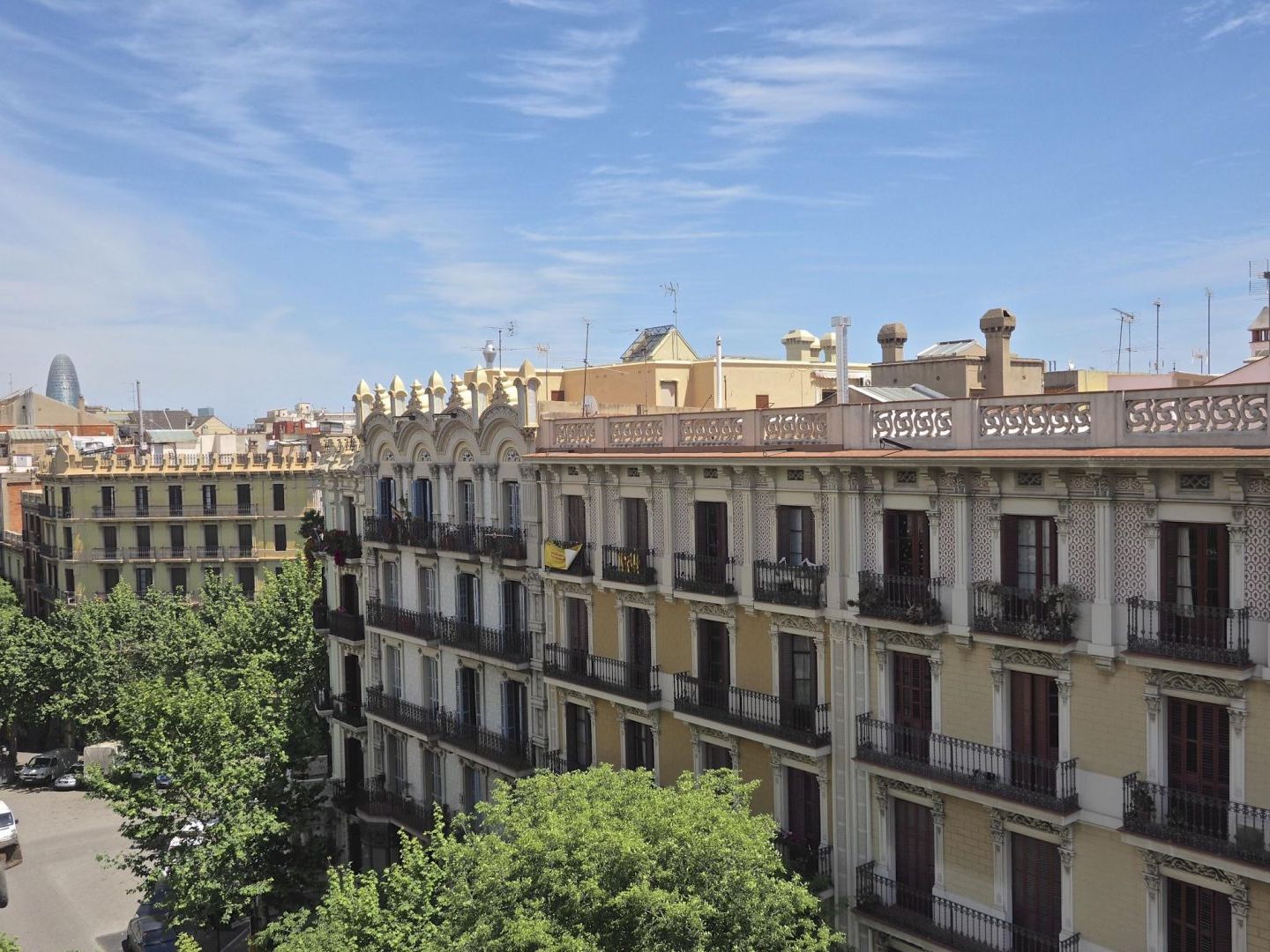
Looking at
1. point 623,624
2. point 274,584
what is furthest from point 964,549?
point 274,584

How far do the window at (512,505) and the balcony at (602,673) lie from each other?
3976 mm

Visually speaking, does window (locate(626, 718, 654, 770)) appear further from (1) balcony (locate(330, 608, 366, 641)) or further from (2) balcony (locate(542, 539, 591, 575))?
(1) balcony (locate(330, 608, 366, 641))

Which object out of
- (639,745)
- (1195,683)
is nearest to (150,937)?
(639,745)

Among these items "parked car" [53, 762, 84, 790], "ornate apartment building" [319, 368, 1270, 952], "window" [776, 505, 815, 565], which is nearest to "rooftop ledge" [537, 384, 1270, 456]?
"ornate apartment building" [319, 368, 1270, 952]

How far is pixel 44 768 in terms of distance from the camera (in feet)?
197

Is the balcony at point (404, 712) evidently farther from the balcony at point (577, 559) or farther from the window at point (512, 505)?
the balcony at point (577, 559)

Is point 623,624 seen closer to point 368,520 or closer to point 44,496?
point 368,520

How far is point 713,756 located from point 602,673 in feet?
14.2

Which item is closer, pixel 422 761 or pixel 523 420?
pixel 523 420

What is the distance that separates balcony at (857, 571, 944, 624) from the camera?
22.5m

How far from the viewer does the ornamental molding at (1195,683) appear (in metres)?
18.2

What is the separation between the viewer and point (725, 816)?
20.9 metres

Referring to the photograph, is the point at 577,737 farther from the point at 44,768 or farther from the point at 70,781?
the point at 44,768

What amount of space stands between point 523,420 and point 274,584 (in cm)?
2841
